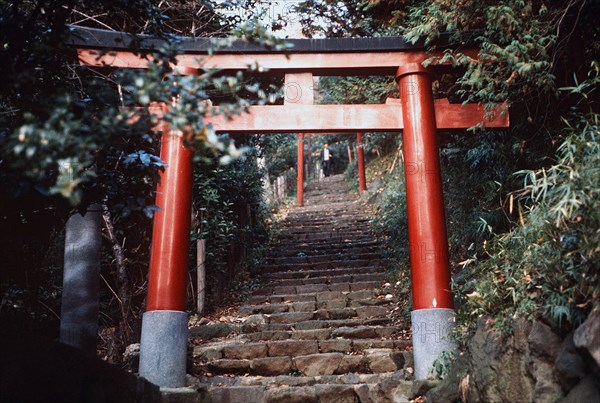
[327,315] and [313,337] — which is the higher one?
[327,315]

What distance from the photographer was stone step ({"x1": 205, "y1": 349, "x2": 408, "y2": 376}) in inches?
241

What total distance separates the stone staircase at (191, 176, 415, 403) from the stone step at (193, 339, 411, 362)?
0.5 inches

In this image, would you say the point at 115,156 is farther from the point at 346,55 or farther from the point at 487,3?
the point at 487,3

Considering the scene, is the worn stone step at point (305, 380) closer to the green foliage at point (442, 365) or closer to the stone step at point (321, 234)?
the green foliage at point (442, 365)

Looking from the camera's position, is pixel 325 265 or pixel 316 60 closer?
pixel 316 60

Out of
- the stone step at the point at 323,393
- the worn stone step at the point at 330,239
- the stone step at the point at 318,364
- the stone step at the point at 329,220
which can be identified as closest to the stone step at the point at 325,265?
the worn stone step at the point at 330,239

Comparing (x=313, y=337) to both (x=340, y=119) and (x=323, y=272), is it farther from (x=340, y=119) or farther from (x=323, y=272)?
(x=323, y=272)

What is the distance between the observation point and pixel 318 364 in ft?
20.2

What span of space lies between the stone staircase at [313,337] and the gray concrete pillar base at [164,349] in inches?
16.0

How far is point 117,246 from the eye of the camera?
7520 mm

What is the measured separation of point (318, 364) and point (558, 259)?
3089 mm

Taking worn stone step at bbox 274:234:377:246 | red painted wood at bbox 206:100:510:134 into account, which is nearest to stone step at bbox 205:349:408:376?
red painted wood at bbox 206:100:510:134

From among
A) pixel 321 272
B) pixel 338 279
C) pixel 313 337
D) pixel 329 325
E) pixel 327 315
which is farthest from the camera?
pixel 321 272

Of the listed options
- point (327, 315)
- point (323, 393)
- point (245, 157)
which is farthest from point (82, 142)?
point (245, 157)
